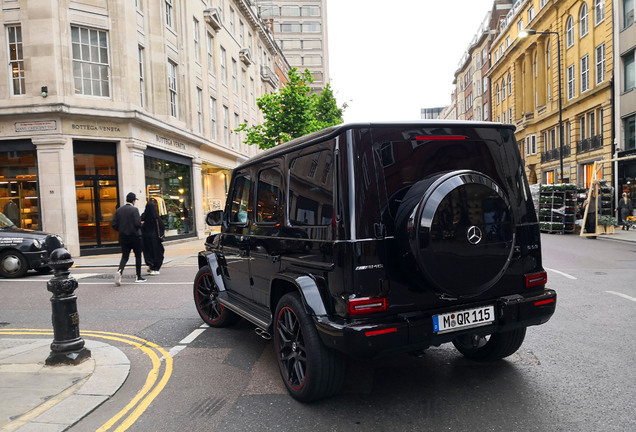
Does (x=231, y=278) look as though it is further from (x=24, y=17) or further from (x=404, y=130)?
(x=24, y=17)

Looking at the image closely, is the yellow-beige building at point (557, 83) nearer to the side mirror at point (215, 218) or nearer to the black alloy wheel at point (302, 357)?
the side mirror at point (215, 218)

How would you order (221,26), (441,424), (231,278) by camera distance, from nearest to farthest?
1. (441,424)
2. (231,278)
3. (221,26)

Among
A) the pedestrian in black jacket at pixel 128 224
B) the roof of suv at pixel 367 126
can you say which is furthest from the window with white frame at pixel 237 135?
the roof of suv at pixel 367 126

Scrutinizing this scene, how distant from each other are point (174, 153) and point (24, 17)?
7.75 metres

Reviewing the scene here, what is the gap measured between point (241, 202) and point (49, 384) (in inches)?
94.5

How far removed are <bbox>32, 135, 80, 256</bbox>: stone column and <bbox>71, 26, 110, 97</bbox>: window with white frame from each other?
2212 mm

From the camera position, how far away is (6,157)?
1686cm

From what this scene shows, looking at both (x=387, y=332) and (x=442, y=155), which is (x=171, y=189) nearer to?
(x=442, y=155)

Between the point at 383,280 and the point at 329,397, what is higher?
the point at 383,280

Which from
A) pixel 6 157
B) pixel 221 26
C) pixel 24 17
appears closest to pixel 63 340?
pixel 6 157

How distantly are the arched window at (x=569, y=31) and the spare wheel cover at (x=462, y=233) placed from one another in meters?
37.4

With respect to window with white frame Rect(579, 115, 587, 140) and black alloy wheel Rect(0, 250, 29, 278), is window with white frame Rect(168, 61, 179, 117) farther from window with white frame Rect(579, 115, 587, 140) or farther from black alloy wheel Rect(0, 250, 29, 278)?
window with white frame Rect(579, 115, 587, 140)

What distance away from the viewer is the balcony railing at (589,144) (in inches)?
1157

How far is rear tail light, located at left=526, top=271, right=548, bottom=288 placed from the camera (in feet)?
11.7
